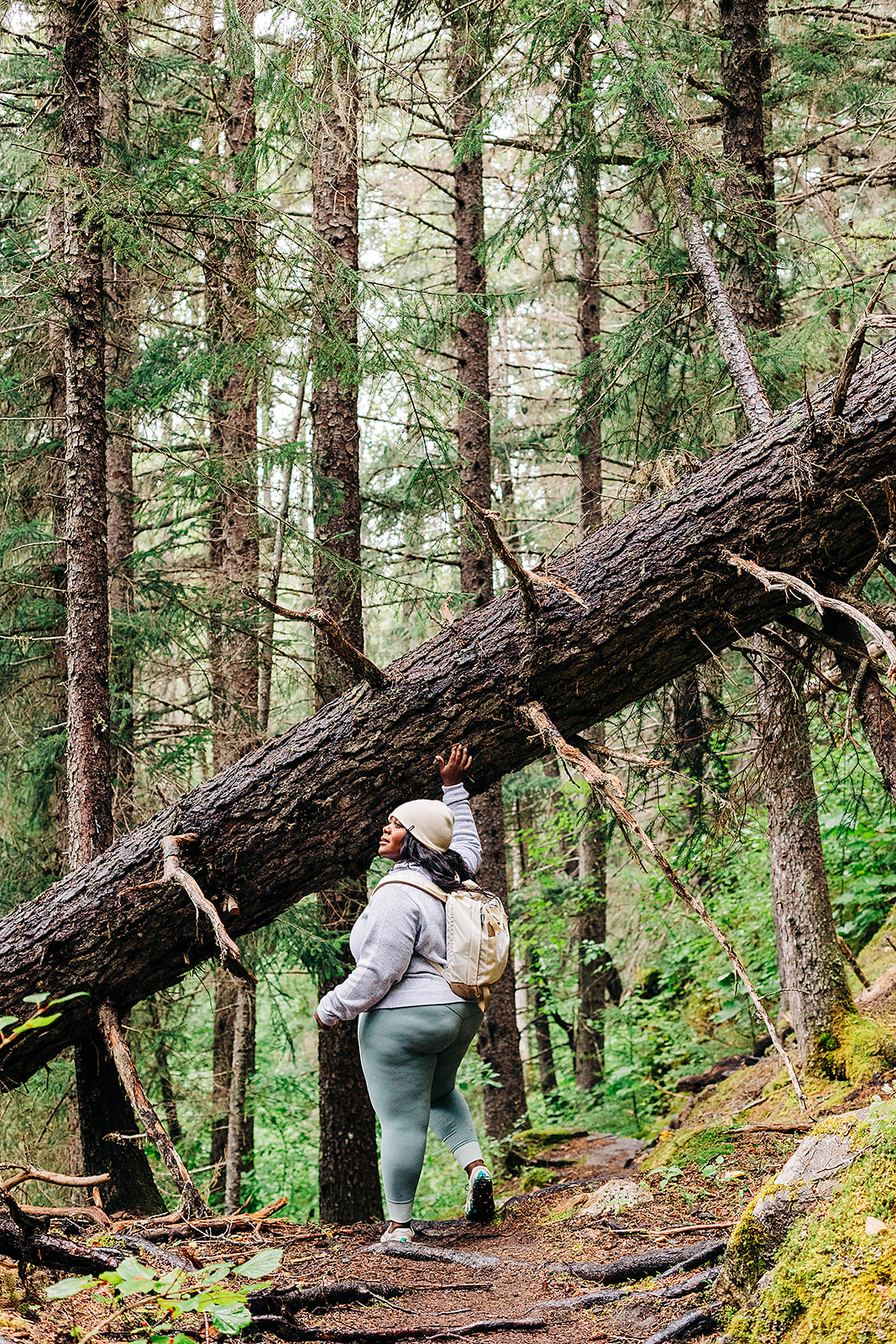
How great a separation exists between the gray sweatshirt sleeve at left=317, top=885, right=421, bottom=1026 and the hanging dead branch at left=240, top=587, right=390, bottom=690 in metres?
1.08

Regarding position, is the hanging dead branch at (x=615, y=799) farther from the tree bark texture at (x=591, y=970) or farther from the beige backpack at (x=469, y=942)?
the tree bark texture at (x=591, y=970)

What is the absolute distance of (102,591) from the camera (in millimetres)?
5980

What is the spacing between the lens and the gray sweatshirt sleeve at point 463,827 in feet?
16.0

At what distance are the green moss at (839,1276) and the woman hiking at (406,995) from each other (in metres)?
2.48

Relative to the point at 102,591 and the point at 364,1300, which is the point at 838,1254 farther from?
the point at 102,591

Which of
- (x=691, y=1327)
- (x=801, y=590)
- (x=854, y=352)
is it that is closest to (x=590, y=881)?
(x=801, y=590)

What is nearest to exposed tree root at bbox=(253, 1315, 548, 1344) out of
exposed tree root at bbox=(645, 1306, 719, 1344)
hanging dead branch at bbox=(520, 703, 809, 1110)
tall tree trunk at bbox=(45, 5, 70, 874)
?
exposed tree root at bbox=(645, 1306, 719, 1344)

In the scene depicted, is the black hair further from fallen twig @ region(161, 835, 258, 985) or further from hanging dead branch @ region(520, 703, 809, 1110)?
fallen twig @ region(161, 835, 258, 985)

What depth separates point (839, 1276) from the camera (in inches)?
81.2

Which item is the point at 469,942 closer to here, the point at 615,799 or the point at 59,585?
A: the point at 615,799

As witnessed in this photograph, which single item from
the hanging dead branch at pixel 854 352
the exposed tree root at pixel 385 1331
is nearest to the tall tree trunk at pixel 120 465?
the exposed tree root at pixel 385 1331

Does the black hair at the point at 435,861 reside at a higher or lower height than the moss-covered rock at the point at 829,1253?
higher

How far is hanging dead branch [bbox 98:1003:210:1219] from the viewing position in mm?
3969

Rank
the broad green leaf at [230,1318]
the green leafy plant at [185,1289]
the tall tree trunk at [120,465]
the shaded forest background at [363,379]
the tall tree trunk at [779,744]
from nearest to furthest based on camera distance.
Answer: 1. the green leafy plant at [185,1289]
2. the broad green leaf at [230,1318]
3. the tall tree trunk at [779,744]
4. the shaded forest background at [363,379]
5. the tall tree trunk at [120,465]
